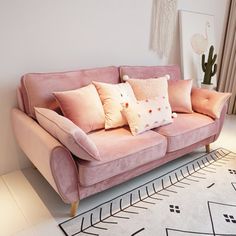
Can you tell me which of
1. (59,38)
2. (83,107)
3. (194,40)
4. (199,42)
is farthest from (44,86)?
(199,42)

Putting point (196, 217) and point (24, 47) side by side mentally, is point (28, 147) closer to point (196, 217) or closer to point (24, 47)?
point (24, 47)

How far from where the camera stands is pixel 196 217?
161 centimetres

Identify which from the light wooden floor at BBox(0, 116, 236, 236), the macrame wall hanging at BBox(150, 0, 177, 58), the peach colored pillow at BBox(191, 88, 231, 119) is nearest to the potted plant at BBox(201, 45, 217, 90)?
the macrame wall hanging at BBox(150, 0, 177, 58)

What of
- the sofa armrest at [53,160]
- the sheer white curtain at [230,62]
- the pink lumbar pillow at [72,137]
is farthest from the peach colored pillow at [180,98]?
the sheer white curtain at [230,62]

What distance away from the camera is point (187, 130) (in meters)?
2.04

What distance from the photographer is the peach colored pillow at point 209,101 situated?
90.7 inches

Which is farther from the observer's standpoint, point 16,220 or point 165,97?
point 165,97

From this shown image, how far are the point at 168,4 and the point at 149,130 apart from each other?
168cm

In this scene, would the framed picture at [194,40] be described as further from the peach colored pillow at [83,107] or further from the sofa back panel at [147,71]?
the peach colored pillow at [83,107]

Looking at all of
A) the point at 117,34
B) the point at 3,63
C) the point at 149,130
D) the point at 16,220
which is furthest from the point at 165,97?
the point at 16,220

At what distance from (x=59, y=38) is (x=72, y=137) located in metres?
1.13

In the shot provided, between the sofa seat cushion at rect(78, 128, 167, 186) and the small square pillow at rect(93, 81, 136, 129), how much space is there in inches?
2.9

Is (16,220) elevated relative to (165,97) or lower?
lower

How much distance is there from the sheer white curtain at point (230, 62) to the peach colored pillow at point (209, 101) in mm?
1505
